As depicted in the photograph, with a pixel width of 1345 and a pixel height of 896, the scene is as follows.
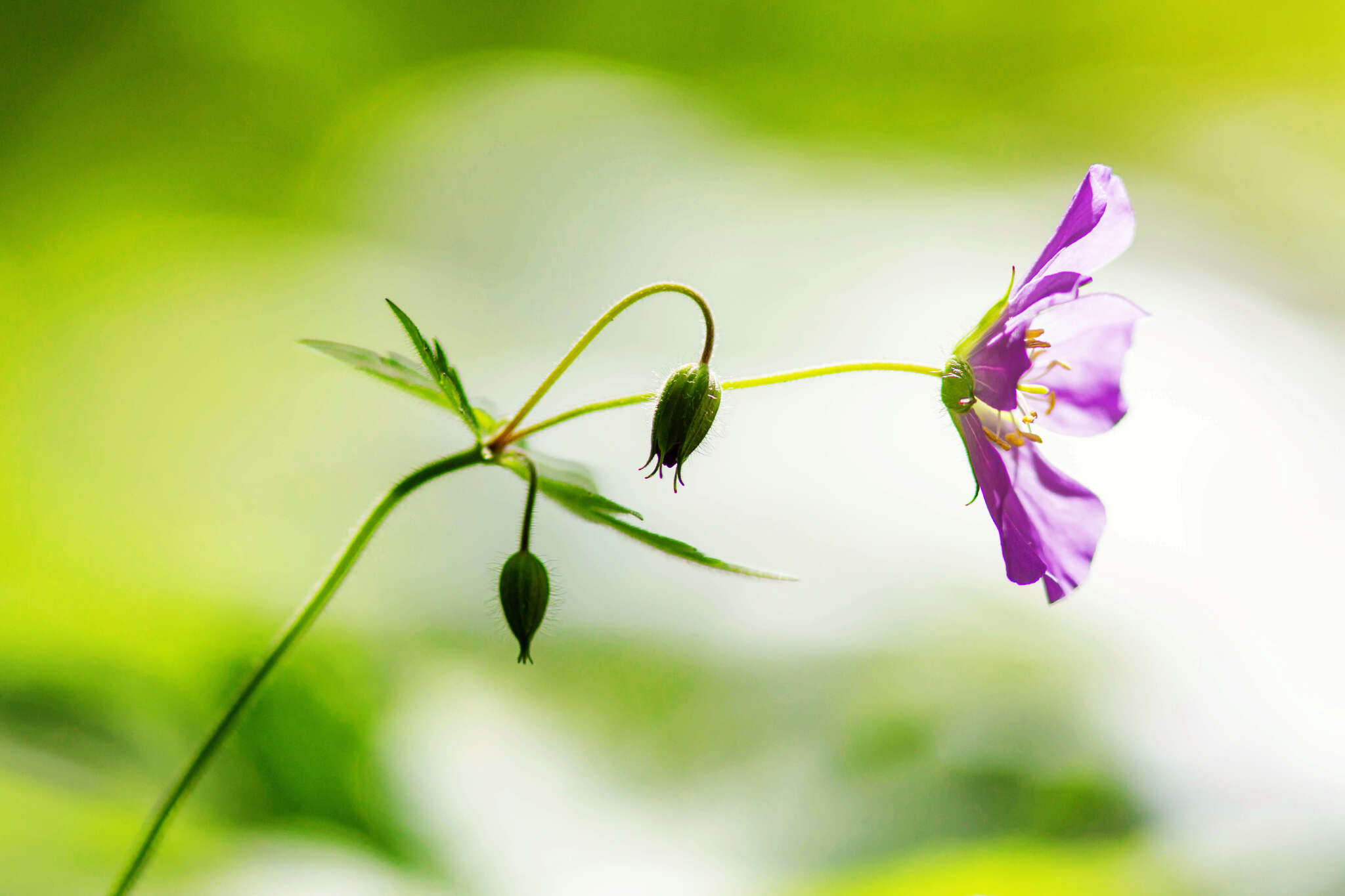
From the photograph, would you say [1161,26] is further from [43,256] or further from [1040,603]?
[43,256]

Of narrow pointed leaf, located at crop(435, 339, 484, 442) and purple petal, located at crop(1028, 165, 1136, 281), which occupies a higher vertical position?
purple petal, located at crop(1028, 165, 1136, 281)

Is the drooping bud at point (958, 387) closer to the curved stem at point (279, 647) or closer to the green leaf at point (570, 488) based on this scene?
the green leaf at point (570, 488)

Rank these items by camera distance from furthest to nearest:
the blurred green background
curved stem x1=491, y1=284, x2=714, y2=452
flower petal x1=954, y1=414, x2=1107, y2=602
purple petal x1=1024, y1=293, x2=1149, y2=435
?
1. the blurred green background
2. purple petal x1=1024, y1=293, x2=1149, y2=435
3. flower petal x1=954, y1=414, x2=1107, y2=602
4. curved stem x1=491, y1=284, x2=714, y2=452

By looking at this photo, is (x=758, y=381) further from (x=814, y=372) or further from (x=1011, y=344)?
(x=1011, y=344)

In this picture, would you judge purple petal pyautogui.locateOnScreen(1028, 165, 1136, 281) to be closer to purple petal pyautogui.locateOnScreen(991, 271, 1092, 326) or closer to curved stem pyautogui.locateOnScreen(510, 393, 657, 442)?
purple petal pyautogui.locateOnScreen(991, 271, 1092, 326)

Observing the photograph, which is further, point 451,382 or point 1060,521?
point 1060,521

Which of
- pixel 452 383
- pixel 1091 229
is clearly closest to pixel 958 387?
pixel 1091 229

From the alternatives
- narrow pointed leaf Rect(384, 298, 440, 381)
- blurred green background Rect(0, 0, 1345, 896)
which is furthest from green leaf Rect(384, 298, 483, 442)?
blurred green background Rect(0, 0, 1345, 896)
